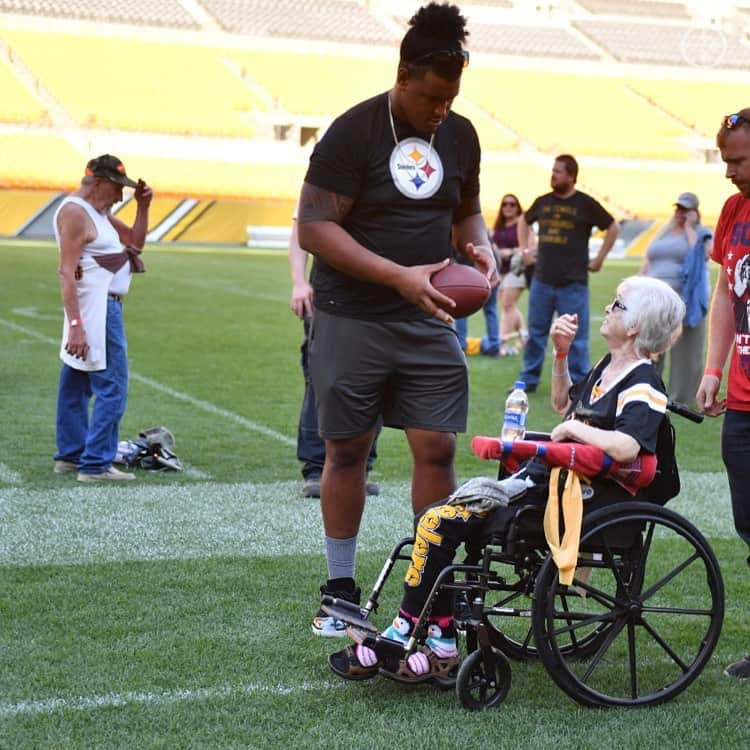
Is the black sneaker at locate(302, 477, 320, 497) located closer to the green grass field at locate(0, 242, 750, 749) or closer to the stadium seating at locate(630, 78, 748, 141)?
the green grass field at locate(0, 242, 750, 749)

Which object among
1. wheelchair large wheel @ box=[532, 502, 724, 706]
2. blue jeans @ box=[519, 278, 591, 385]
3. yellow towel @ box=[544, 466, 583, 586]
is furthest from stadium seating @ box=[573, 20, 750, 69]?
yellow towel @ box=[544, 466, 583, 586]

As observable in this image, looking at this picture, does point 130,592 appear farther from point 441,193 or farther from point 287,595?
point 441,193

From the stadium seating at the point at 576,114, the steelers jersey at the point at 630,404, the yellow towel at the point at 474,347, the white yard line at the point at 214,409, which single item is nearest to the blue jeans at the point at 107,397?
the white yard line at the point at 214,409

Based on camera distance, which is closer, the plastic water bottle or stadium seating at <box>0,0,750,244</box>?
the plastic water bottle

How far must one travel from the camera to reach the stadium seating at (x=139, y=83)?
37094 millimetres

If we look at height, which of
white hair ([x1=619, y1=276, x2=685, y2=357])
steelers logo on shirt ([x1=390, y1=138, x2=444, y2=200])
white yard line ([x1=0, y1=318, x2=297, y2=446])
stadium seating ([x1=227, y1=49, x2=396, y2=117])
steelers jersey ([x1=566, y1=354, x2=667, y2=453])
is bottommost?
white yard line ([x1=0, y1=318, x2=297, y2=446])

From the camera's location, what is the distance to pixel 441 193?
14.0ft

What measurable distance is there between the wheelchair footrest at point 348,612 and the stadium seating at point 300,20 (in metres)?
41.3

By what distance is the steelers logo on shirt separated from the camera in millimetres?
4191

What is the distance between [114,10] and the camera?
139 feet

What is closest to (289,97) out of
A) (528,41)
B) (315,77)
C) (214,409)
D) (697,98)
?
(315,77)

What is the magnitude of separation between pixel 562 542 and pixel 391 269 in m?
0.99

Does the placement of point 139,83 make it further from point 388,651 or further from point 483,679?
point 483,679

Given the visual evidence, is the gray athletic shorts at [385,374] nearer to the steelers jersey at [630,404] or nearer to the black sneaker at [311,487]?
the steelers jersey at [630,404]
